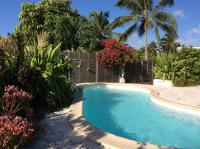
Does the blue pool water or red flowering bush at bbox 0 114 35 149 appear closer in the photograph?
red flowering bush at bbox 0 114 35 149

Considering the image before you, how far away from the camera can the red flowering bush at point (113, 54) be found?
18391 mm

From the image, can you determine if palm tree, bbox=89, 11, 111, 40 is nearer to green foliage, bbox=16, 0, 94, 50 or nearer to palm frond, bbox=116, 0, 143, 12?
palm frond, bbox=116, 0, 143, 12

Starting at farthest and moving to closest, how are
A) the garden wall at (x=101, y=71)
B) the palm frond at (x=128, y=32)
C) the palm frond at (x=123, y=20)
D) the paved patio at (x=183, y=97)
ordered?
1. the palm frond at (x=128, y=32)
2. the palm frond at (x=123, y=20)
3. the garden wall at (x=101, y=71)
4. the paved patio at (x=183, y=97)

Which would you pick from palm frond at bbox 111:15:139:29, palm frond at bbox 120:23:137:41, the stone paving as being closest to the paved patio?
the stone paving

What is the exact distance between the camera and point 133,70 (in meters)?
21.0

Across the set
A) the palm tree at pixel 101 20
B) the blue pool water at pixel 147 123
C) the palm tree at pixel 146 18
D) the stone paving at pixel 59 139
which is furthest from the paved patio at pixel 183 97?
the palm tree at pixel 101 20

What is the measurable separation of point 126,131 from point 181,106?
3.53 m

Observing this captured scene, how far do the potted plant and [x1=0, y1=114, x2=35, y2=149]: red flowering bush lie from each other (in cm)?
1457

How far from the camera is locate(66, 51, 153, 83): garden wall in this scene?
18.0 m

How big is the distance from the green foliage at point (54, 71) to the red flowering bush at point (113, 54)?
8.90 metres

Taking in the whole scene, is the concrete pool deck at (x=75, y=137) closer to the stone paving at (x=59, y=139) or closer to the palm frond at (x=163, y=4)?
the stone paving at (x=59, y=139)

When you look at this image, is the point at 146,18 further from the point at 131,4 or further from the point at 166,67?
the point at 166,67

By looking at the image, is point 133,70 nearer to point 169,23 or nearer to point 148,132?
point 169,23

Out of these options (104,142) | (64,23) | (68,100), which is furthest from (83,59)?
(104,142)
